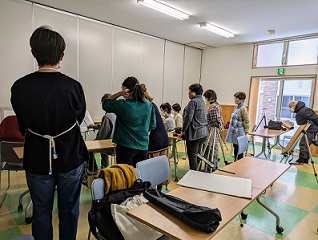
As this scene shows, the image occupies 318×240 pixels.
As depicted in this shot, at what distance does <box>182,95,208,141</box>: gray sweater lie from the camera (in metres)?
3.45

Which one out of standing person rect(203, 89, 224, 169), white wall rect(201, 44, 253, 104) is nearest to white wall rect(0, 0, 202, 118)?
white wall rect(201, 44, 253, 104)

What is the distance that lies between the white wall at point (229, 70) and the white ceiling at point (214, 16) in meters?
0.87

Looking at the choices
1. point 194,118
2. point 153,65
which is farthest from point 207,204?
point 153,65

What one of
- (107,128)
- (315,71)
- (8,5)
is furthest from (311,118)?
(8,5)

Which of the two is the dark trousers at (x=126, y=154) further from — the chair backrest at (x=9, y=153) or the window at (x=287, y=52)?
the window at (x=287, y=52)

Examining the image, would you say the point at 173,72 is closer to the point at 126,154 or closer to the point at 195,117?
the point at 195,117

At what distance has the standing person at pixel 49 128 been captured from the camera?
125 cm

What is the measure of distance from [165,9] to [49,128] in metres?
3.94

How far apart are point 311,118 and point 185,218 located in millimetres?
4362

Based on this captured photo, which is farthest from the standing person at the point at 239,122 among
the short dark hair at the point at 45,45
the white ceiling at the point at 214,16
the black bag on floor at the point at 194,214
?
the short dark hair at the point at 45,45

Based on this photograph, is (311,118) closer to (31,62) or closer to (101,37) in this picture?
(101,37)

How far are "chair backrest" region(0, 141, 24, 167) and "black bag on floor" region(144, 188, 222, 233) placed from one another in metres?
1.97

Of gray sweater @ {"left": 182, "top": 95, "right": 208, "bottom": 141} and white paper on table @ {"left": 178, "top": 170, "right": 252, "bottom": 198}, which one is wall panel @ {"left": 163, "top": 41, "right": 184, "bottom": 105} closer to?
gray sweater @ {"left": 182, "top": 95, "right": 208, "bottom": 141}

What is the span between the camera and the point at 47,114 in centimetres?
126
